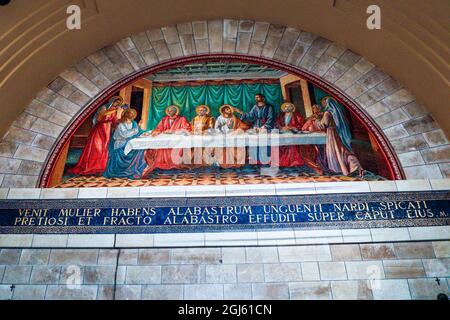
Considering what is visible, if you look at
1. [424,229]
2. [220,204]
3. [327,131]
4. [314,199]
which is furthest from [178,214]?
[424,229]

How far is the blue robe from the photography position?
6.41 meters

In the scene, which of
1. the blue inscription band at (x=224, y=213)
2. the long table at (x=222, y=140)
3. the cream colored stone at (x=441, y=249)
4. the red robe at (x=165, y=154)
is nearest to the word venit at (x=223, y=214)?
the blue inscription band at (x=224, y=213)

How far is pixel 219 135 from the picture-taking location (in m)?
6.75

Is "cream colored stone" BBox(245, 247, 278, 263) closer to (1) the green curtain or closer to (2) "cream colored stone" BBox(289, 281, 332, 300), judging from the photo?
(2) "cream colored stone" BBox(289, 281, 332, 300)

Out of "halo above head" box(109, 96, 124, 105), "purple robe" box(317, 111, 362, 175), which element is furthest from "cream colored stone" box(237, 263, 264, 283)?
"halo above head" box(109, 96, 124, 105)

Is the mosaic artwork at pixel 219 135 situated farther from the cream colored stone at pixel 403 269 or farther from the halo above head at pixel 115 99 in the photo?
the cream colored stone at pixel 403 269

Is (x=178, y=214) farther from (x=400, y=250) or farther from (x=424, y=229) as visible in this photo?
(x=424, y=229)

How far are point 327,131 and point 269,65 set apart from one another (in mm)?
1601

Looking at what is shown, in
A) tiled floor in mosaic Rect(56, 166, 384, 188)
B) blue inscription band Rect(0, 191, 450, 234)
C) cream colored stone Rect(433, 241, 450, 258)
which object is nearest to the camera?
cream colored stone Rect(433, 241, 450, 258)

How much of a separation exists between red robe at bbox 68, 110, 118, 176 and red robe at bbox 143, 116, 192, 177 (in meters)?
0.73

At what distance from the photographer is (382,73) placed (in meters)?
7.01

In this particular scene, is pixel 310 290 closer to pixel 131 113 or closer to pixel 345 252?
pixel 345 252
